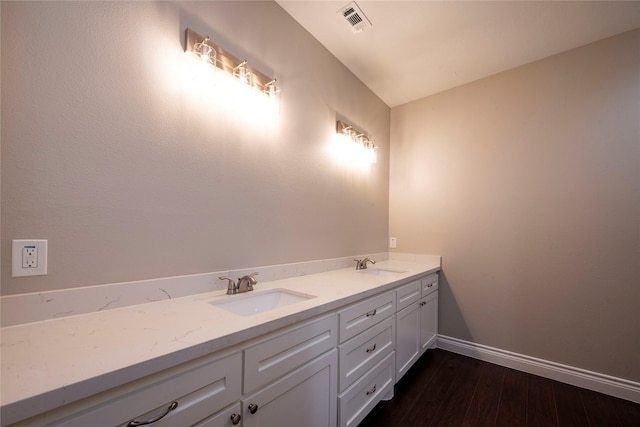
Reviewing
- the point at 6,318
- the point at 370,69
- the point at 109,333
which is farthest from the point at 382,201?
the point at 6,318

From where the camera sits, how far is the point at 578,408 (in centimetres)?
164

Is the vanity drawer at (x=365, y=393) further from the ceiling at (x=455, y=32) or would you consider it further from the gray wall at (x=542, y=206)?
the ceiling at (x=455, y=32)

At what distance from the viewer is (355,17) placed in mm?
1720

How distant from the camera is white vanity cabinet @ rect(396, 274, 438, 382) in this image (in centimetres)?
177

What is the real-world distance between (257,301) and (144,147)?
2.88ft

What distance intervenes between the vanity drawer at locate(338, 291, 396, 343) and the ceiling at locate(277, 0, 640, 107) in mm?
1859

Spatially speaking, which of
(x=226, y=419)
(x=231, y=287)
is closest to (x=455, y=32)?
(x=231, y=287)

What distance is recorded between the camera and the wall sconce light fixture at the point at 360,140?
2.12 m

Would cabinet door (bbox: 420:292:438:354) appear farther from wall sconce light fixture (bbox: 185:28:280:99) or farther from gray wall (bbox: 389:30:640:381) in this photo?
wall sconce light fixture (bbox: 185:28:280:99)

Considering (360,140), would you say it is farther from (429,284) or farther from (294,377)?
(294,377)

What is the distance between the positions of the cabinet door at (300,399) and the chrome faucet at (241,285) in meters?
0.48

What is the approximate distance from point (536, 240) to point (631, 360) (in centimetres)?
92

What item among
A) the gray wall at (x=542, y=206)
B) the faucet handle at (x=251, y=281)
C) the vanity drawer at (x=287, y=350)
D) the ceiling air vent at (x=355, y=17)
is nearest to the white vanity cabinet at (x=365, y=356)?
the vanity drawer at (x=287, y=350)

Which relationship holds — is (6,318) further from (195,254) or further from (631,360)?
(631,360)
